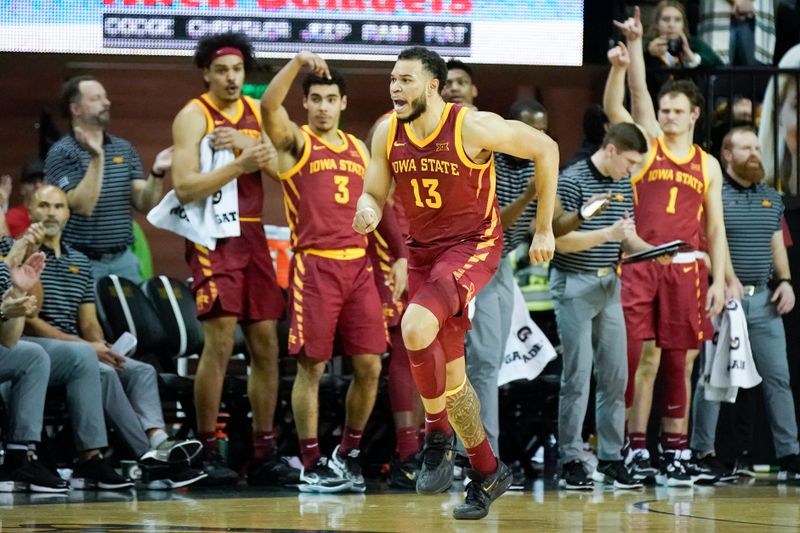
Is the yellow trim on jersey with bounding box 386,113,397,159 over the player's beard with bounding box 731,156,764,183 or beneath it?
over

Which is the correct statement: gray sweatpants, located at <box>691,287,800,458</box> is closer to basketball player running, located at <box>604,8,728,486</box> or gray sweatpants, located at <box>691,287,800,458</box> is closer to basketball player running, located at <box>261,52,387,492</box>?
basketball player running, located at <box>604,8,728,486</box>

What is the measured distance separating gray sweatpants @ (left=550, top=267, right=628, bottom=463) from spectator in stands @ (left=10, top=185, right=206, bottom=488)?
6.52 feet

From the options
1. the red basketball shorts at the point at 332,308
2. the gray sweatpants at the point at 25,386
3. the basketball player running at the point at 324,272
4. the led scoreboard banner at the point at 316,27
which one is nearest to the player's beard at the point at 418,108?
the basketball player running at the point at 324,272

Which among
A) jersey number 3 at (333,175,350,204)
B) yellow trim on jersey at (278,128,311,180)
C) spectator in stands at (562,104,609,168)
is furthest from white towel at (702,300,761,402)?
yellow trim on jersey at (278,128,311,180)

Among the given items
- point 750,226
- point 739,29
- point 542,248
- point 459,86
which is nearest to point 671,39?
point 739,29

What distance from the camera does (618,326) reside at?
7.40 m

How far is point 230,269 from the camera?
23.1 ft

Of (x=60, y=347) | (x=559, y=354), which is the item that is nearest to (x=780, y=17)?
(x=559, y=354)

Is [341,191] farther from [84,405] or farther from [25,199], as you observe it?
[25,199]

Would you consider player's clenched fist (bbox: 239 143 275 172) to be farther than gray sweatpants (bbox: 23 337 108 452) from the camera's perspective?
Yes

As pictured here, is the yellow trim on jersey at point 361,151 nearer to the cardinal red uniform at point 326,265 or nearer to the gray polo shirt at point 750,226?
the cardinal red uniform at point 326,265

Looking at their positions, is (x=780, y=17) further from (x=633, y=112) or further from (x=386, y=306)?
(x=386, y=306)

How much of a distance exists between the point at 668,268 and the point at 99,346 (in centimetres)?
312

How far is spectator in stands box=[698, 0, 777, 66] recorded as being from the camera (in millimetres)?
9633
